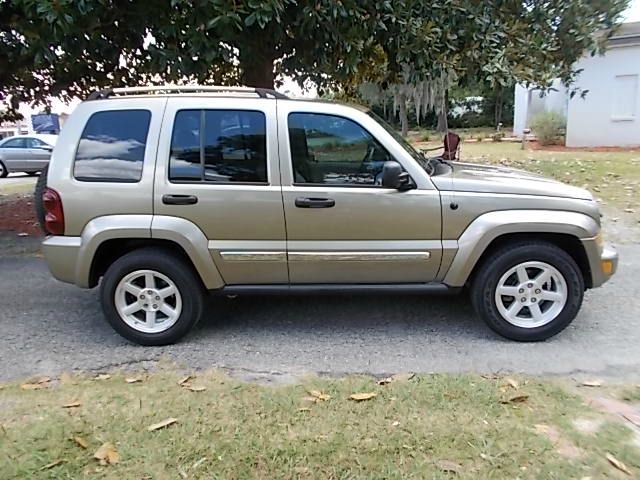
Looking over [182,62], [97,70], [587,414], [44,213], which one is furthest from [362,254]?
[97,70]

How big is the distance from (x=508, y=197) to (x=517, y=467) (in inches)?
79.0

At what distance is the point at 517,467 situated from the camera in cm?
251

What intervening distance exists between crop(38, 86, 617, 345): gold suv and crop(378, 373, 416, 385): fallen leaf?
0.76m

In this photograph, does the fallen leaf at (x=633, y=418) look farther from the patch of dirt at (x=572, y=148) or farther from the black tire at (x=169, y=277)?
the patch of dirt at (x=572, y=148)

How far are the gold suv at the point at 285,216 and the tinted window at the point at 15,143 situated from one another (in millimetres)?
17047

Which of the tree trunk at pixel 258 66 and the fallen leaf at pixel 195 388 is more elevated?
the tree trunk at pixel 258 66

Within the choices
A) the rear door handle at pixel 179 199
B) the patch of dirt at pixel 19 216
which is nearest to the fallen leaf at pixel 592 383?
the rear door handle at pixel 179 199

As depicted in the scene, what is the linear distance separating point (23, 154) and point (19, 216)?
408 inches

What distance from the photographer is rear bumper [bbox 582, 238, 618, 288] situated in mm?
3852

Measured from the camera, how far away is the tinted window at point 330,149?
12.8ft

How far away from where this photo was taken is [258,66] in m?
7.71

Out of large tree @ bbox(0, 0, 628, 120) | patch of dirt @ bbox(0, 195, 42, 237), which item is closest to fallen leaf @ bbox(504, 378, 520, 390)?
large tree @ bbox(0, 0, 628, 120)

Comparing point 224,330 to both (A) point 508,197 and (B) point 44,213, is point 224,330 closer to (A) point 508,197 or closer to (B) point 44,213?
(B) point 44,213

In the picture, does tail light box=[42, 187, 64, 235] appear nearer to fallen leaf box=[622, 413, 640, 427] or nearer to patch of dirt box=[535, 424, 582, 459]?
patch of dirt box=[535, 424, 582, 459]
